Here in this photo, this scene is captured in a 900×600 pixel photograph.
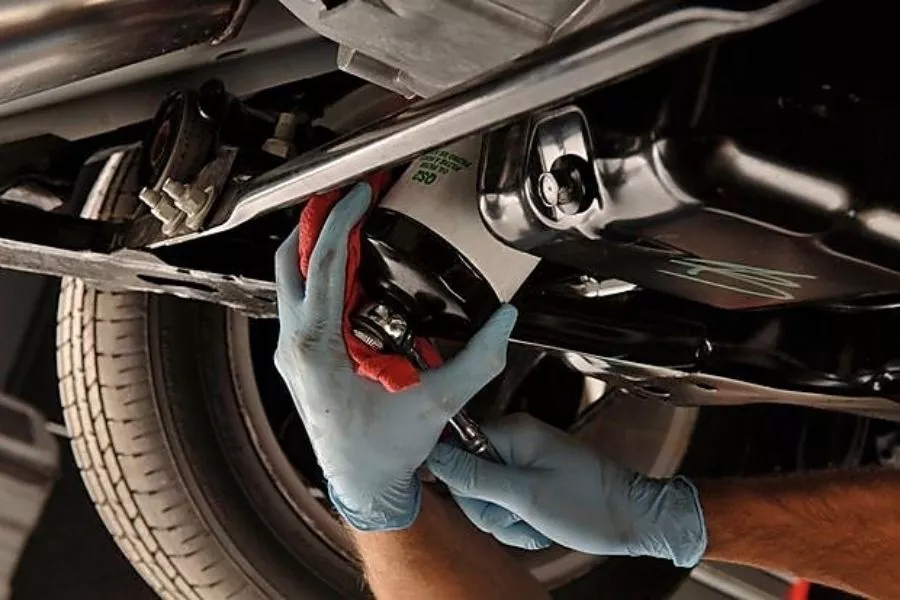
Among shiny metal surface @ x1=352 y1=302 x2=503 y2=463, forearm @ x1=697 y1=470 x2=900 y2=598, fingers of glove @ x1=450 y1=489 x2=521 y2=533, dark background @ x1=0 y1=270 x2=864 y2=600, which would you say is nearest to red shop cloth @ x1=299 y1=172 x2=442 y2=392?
shiny metal surface @ x1=352 y1=302 x2=503 y2=463

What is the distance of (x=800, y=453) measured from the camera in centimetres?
159

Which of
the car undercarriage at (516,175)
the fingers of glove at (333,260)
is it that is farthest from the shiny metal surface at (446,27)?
the fingers of glove at (333,260)

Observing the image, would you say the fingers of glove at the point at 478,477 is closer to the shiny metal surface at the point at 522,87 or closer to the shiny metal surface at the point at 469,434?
the shiny metal surface at the point at 469,434

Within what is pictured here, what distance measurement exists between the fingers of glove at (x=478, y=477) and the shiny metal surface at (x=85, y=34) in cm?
38

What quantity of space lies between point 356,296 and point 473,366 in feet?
0.30

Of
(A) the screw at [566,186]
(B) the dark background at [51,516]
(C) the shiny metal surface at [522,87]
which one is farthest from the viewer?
(B) the dark background at [51,516]

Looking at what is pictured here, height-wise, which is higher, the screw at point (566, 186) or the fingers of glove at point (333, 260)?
the screw at point (566, 186)

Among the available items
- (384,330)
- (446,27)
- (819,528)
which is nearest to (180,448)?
(384,330)

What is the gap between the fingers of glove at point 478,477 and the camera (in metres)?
0.94

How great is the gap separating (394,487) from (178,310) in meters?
0.43

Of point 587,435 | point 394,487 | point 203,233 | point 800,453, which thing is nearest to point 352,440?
point 394,487

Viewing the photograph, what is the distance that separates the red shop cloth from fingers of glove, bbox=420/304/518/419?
2cm

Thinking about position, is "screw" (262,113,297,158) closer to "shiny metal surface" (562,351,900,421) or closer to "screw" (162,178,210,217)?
"screw" (162,178,210,217)

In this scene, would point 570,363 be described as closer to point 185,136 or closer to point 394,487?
point 394,487
